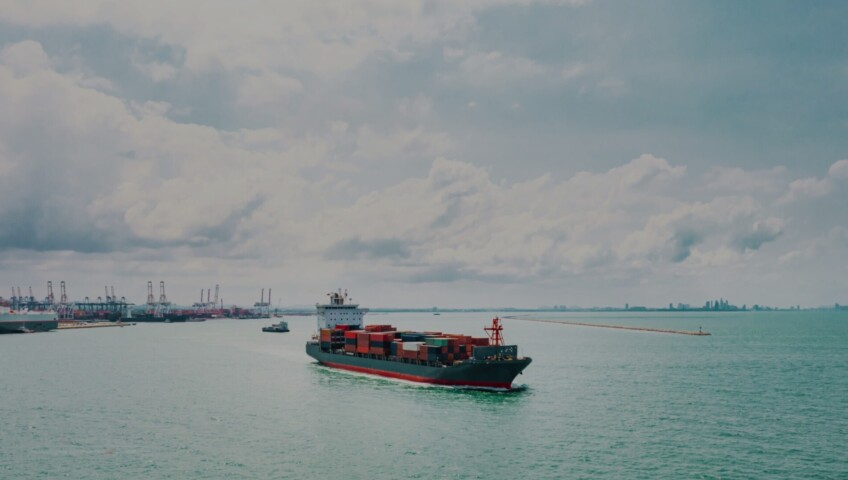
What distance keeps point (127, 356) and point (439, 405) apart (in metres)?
84.2

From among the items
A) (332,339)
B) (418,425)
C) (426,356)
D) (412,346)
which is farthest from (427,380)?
(332,339)

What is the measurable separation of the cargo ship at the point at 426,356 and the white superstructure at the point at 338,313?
418cm

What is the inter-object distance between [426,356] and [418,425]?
78.7 feet

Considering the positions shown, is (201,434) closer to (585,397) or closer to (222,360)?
(585,397)

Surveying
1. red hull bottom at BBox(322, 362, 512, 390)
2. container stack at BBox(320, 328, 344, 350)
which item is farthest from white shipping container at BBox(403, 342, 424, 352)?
container stack at BBox(320, 328, 344, 350)

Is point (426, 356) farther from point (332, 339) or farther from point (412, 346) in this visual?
point (332, 339)

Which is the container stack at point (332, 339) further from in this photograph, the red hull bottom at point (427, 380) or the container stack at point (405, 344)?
the red hull bottom at point (427, 380)

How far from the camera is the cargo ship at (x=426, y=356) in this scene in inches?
2731

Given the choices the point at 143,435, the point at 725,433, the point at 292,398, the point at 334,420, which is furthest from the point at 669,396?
the point at 143,435

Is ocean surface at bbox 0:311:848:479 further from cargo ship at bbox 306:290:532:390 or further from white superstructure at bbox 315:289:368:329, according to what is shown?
white superstructure at bbox 315:289:368:329

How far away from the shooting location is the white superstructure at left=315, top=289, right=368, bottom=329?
109438 mm

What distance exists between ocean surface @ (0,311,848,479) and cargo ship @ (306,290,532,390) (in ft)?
7.07

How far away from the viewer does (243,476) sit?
37.3m

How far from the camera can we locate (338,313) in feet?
362
